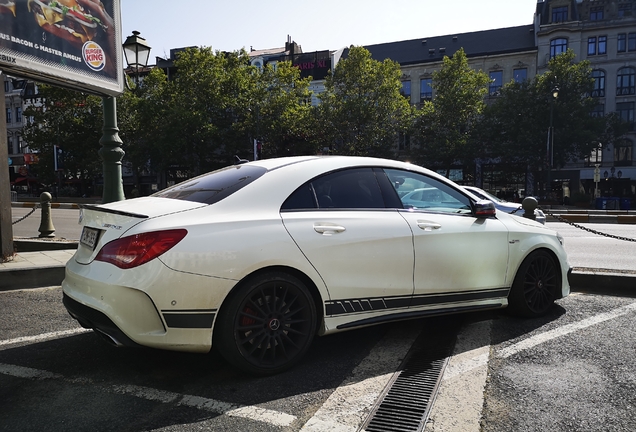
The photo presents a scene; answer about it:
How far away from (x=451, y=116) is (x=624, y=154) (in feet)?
57.2

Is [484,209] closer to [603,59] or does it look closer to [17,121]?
[603,59]

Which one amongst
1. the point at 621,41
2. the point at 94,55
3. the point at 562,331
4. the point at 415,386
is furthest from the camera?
the point at 621,41

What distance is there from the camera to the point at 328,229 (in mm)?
3242

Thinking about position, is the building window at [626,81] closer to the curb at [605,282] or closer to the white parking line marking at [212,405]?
the curb at [605,282]

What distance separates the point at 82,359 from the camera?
3357mm

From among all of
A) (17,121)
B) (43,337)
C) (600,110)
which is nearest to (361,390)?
(43,337)

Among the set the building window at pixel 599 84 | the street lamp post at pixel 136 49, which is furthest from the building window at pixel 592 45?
the street lamp post at pixel 136 49

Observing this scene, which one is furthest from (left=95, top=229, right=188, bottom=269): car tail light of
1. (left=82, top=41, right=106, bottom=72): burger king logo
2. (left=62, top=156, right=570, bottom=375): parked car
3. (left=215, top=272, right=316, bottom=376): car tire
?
(left=82, top=41, right=106, bottom=72): burger king logo

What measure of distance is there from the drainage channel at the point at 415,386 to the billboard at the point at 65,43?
250 inches

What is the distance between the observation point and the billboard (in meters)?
6.52

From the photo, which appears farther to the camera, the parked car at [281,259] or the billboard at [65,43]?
the billboard at [65,43]

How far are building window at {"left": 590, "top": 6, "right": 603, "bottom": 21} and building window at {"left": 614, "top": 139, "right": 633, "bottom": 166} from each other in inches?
466

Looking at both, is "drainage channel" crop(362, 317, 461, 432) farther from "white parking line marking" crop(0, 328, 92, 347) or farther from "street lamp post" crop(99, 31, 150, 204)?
"street lamp post" crop(99, 31, 150, 204)

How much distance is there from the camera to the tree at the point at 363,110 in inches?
1531
